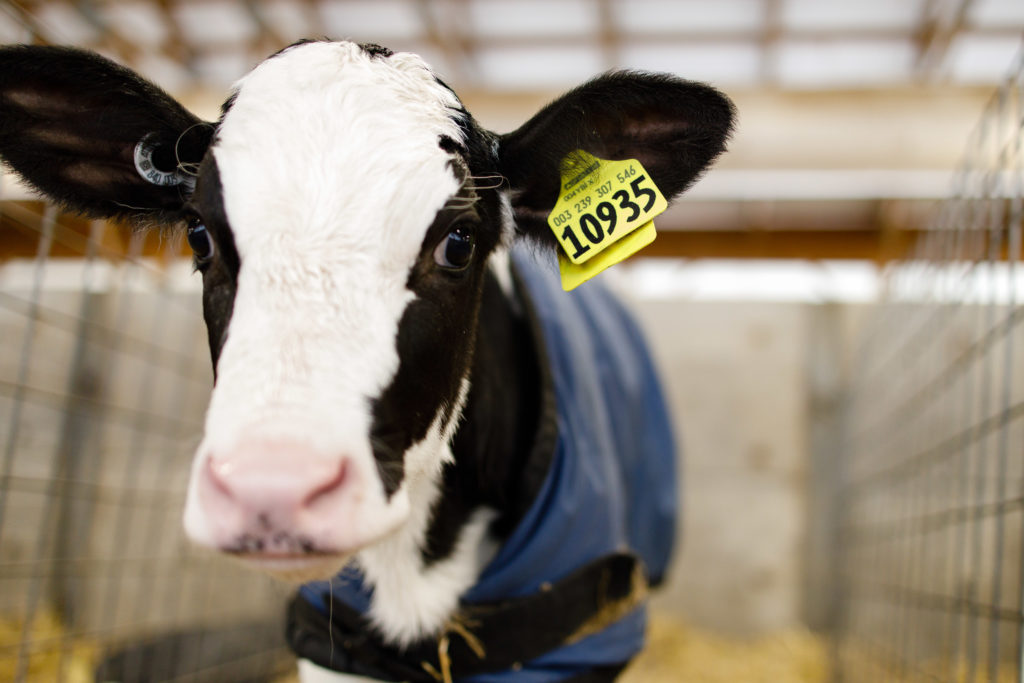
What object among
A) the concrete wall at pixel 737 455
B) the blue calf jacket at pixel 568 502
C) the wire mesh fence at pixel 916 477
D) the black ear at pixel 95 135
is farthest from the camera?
the concrete wall at pixel 737 455

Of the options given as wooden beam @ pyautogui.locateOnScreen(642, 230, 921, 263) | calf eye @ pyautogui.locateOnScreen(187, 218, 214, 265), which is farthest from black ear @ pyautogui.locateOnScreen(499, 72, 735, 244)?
wooden beam @ pyautogui.locateOnScreen(642, 230, 921, 263)

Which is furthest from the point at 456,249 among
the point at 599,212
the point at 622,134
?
the point at 622,134

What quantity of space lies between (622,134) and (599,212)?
173 millimetres

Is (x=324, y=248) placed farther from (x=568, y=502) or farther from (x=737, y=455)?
(x=737, y=455)

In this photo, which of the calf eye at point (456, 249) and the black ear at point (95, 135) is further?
the black ear at point (95, 135)

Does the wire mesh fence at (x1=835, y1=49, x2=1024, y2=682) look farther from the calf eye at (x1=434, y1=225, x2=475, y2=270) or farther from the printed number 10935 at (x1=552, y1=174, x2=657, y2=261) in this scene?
the calf eye at (x1=434, y1=225, x2=475, y2=270)

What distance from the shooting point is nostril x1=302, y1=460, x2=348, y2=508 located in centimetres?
88

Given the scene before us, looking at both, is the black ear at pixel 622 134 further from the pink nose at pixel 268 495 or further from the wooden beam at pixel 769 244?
the wooden beam at pixel 769 244

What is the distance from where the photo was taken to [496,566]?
5.31ft

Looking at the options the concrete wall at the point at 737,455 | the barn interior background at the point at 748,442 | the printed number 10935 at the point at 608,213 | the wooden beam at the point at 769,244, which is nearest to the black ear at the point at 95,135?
the printed number 10935 at the point at 608,213

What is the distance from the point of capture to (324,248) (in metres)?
1.09

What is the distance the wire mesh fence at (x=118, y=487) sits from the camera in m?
3.27

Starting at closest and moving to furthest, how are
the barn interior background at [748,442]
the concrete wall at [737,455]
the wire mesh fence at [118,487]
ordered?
the barn interior background at [748,442], the wire mesh fence at [118,487], the concrete wall at [737,455]

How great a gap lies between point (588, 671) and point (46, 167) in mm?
1528
